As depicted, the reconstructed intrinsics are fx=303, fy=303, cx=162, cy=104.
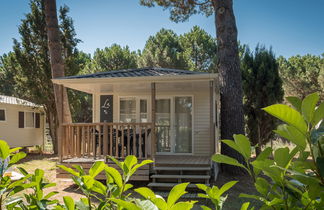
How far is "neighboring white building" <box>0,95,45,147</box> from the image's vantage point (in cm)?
1442

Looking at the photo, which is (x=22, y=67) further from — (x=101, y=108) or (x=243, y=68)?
(x=243, y=68)

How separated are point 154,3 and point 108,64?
37.0 ft

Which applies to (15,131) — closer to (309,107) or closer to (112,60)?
(112,60)

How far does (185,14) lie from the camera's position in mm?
12297

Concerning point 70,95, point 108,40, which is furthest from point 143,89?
point 108,40

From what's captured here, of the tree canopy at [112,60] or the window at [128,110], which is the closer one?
the window at [128,110]

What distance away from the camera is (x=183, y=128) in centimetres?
925

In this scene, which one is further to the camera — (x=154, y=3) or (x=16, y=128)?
(x=16, y=128)

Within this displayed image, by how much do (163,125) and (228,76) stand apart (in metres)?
2.42

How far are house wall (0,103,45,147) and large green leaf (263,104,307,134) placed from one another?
51.3 feet

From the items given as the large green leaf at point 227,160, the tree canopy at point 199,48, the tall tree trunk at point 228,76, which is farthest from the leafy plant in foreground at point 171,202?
the tree canopy at point 199,48

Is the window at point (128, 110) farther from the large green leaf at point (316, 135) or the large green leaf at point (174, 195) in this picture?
the large green leaf at point (316, 135)

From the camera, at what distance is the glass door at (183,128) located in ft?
30.2

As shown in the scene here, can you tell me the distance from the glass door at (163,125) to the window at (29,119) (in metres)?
9.49
